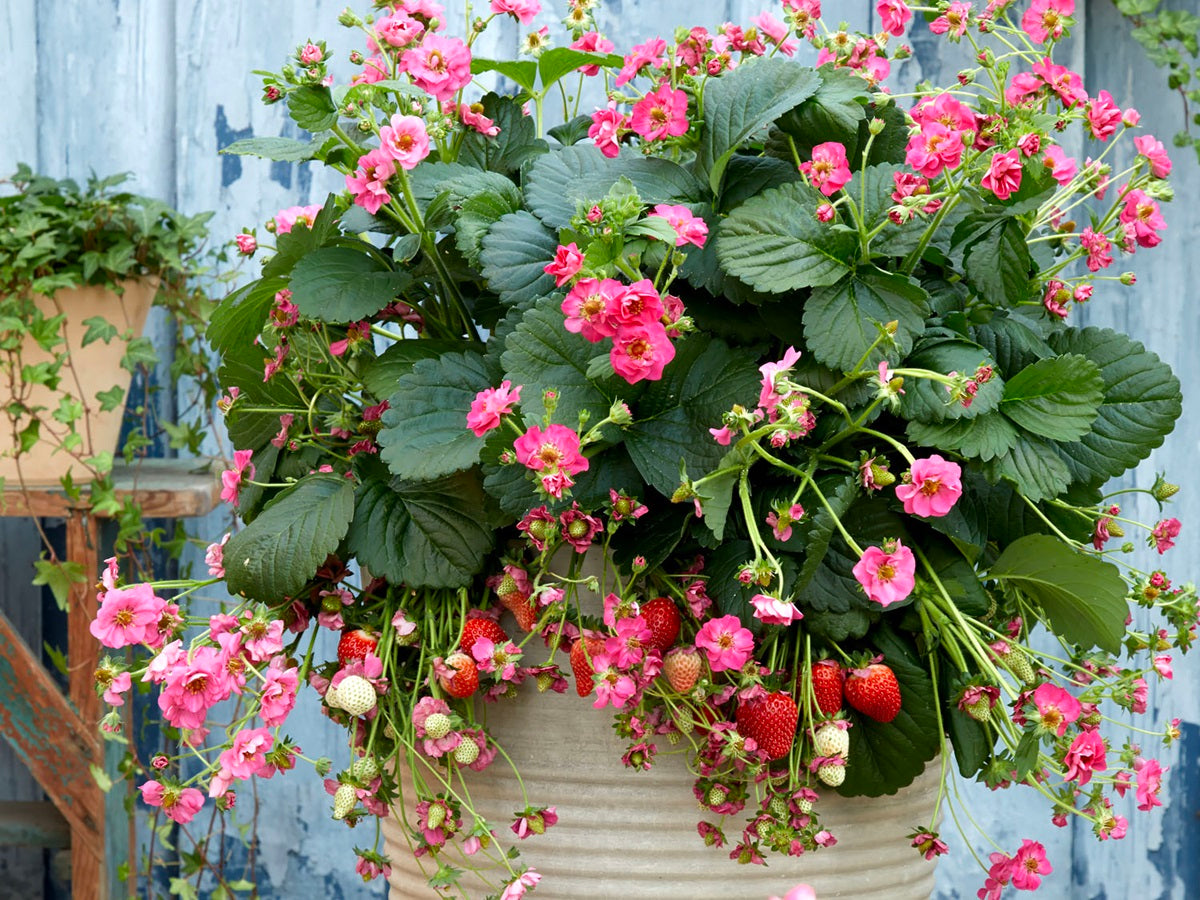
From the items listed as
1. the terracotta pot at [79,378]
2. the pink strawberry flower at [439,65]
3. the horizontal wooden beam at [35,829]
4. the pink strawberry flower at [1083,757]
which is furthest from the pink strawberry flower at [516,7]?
the horizontal wooden beam at [35,829]

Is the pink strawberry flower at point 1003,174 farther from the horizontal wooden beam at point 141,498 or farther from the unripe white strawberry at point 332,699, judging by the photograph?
the horizontal wooden beam at point 141,498

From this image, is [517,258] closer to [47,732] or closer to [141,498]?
[141,498]

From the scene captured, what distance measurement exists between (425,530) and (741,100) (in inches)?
11.0

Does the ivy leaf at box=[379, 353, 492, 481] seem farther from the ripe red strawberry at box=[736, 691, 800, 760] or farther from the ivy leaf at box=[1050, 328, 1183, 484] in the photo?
the ivy leaf at box=[1050, 328, 1183, 484]

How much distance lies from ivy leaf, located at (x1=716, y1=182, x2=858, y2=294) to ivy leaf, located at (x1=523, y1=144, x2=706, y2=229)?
5 cm

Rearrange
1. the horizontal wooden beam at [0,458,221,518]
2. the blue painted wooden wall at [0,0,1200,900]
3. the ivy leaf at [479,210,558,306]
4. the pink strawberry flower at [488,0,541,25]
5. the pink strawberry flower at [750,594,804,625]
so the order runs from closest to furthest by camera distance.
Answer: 1. the pink strawberry flower at [750,594,804,625]
2. the ivy leaf at [479,210,558,306]
3. the pink strawberry flower at [488,0,541,25]
4. the horizontal wooden beam at [0,458,221,518]
5. the blue painted wooden wall at [0,0,1200,900]

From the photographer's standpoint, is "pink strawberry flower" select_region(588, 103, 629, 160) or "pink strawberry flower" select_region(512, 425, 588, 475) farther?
"pink strawberry flower" select_region(588, 103, 629, 160)

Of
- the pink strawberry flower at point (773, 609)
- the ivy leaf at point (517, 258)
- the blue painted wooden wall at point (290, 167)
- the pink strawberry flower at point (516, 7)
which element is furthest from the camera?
the blue painted wooden wall at point (290, 167)

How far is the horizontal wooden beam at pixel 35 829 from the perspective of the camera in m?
1.30

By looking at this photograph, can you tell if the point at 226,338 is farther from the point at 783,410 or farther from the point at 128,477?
the point at 128,477

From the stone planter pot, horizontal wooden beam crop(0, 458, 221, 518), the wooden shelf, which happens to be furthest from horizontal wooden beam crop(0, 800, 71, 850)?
the stone planter pot

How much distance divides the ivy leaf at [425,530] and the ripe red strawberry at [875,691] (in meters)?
0.20

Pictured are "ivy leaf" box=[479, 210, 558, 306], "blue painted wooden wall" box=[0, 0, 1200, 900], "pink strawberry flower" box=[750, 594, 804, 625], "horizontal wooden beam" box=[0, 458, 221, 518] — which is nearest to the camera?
"pink strawberry flower" box=[750, 594, 804, 625]

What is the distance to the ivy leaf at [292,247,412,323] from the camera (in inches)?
25.2
